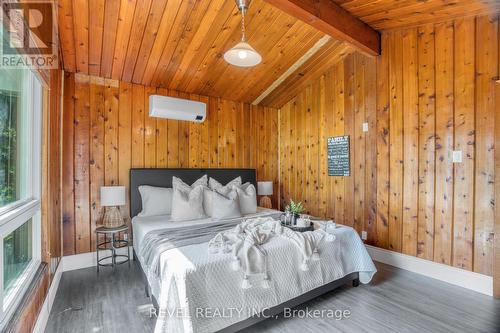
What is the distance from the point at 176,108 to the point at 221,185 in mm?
1348

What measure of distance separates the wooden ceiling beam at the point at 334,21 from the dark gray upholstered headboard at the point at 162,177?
2.56 m

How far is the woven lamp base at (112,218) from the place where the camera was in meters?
3.29

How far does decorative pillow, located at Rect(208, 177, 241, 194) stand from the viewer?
3.75 m

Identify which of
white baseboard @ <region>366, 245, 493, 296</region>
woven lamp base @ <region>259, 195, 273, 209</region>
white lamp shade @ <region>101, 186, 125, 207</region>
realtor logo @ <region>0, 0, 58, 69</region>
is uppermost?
realtor logo @ <region>0, 0, 58, 69</region>

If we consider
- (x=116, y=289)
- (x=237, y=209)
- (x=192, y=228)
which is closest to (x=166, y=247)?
(x=192, y=228)

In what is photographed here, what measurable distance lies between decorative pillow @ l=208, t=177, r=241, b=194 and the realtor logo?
2.35 meters

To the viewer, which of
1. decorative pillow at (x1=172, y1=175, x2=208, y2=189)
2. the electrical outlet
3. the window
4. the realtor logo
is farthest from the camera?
decorative pillow at (x1=172, y1=175, x2=208, y2=189)

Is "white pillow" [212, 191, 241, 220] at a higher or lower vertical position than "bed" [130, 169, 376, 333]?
higher

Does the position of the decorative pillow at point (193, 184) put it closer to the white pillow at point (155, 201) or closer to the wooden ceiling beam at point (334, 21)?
the white pillow at point (155, 201)

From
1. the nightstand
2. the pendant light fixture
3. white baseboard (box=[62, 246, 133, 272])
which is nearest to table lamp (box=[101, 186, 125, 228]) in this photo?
the nightstand

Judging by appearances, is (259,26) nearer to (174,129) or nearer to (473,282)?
(174,129)

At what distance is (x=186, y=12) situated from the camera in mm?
2607

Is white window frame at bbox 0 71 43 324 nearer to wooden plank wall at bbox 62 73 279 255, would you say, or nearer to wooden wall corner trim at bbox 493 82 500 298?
wooden plank wall at bbox 62 73 279 255

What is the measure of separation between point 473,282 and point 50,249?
4191mm
